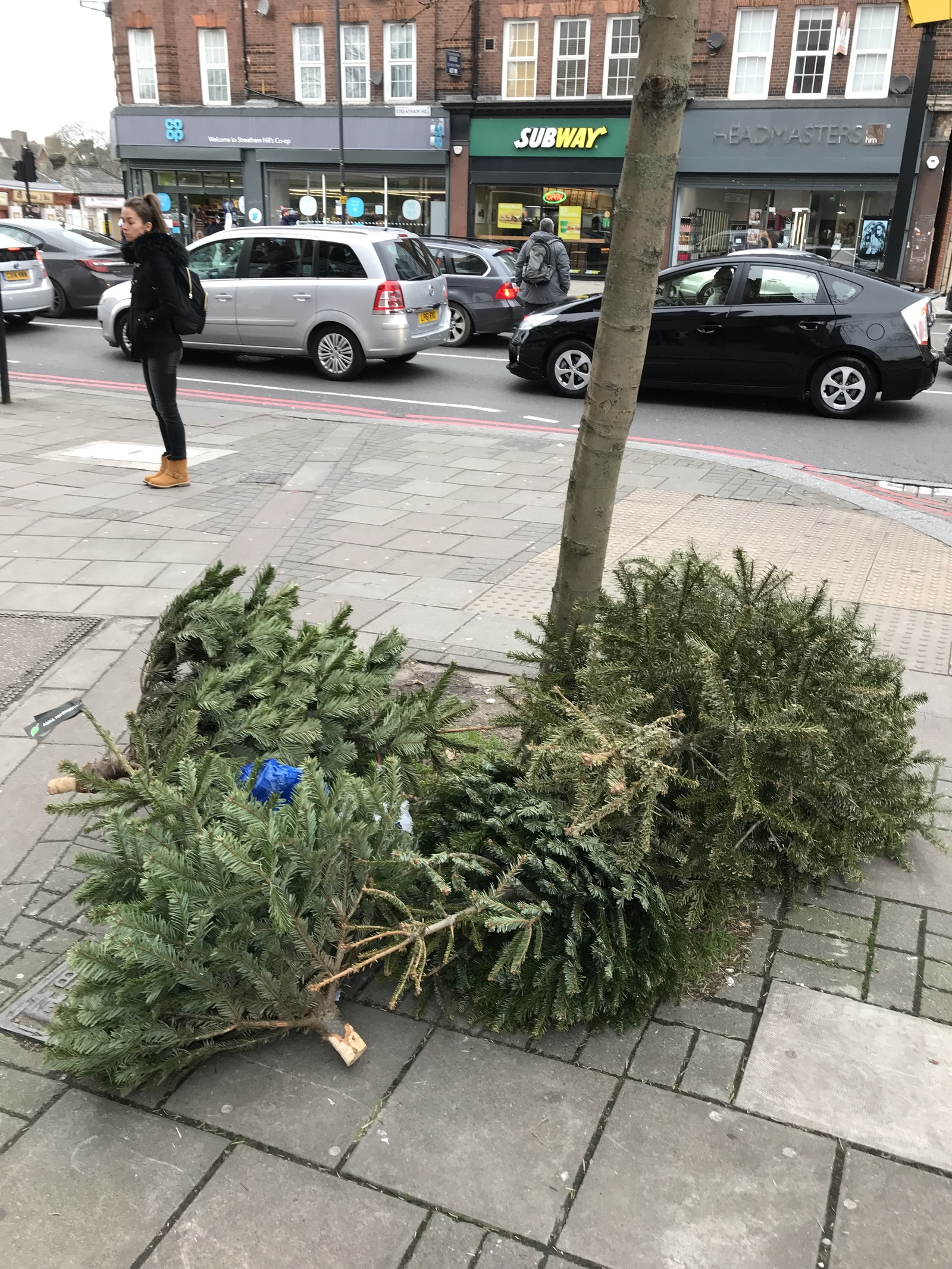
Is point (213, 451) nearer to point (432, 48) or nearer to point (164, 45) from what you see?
point (432, 48)

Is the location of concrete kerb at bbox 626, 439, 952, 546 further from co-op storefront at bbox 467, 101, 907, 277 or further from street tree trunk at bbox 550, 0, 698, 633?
co-op storefront at bbox 467, 101, 907, 277

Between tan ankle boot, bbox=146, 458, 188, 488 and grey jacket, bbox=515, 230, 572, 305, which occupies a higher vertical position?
grey jacket, bbox=515, 230, 572, 305

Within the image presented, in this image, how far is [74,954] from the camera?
247 centimetres

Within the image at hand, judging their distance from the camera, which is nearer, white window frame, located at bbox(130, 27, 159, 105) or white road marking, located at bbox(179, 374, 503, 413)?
white road marking, located at bbox(179, 374, 503, 413)

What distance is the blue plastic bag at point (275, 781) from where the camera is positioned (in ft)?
9.84

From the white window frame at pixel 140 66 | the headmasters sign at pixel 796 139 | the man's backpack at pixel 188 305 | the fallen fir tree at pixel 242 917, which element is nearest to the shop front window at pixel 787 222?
the headmasters sign at pixel 796 139

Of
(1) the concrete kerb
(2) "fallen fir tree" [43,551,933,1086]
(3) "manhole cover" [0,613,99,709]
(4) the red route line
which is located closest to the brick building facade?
(4) the red route line

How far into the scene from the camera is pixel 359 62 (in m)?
31.8

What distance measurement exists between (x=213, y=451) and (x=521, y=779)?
7.07 meters

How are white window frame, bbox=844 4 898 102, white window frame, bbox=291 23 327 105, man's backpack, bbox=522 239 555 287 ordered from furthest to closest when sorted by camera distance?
1. white window frame, bbox=291 23 327 105
2. white window frame, bbox=844 4 898 102
3. man's backpack, bbox=522 239 555 287

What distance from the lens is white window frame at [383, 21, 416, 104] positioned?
31.0 metres

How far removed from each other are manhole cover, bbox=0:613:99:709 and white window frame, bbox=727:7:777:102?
2706 centimetres

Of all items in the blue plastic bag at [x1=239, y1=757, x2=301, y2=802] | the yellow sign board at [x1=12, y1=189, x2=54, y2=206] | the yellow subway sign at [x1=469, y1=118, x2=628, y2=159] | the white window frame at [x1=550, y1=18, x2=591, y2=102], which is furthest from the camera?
the yellow sign board at [x1=12, y1=189, x2=54, y2=206]

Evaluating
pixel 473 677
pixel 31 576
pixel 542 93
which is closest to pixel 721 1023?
pixel 473 677
